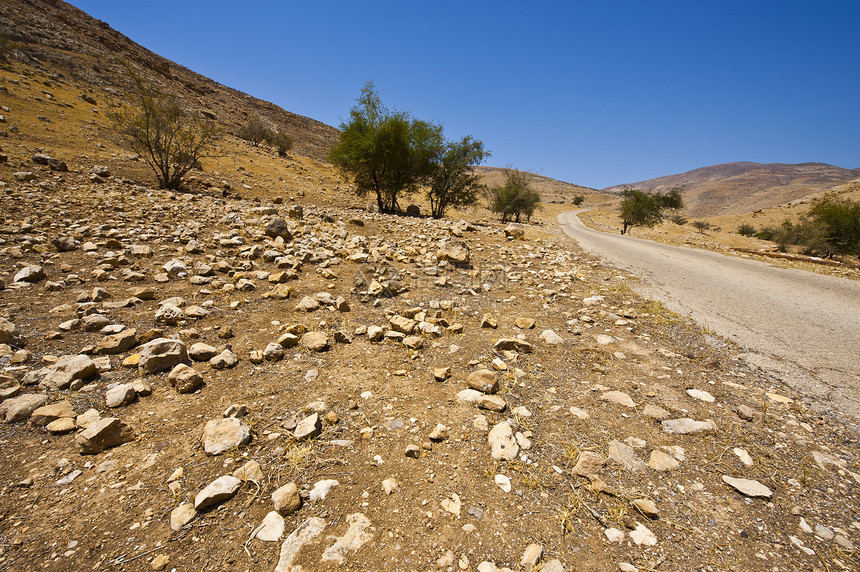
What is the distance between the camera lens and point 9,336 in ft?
11.0

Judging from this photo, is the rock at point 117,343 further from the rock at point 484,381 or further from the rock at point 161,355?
the rock at point 484,381

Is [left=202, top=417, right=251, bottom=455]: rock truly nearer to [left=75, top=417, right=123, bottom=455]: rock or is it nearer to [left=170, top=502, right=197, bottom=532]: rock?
[left=170, top=502, right=197, bottom=532]: rock

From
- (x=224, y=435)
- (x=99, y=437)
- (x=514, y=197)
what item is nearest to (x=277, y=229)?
(x=99, y=437)

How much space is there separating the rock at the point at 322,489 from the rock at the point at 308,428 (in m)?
0.45

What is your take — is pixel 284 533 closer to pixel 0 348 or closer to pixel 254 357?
pixel 254 357

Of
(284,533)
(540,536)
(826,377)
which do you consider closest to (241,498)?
(284,533)

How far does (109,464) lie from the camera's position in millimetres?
2234

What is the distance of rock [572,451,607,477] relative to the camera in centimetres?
232

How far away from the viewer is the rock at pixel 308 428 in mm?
2545

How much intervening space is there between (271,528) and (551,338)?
3.82 m

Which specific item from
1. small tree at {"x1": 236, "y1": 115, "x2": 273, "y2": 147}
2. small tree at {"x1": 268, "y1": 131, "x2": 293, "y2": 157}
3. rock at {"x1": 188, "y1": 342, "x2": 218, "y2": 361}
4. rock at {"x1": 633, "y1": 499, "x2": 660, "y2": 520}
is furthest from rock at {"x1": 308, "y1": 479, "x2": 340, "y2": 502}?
small tree at {"x1": 236, "y1": 115, "x2": 273, "y2": 147}

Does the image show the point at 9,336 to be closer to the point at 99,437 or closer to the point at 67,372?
the point at 67,372

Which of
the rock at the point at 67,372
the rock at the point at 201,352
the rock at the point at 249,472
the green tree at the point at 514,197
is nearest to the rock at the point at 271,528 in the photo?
the rock at the point at 249,472

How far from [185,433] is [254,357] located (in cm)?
105
